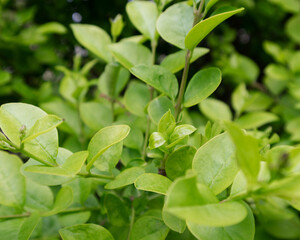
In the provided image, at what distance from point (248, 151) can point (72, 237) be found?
0.35 m

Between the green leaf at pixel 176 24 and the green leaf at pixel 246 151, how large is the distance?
0.30 m

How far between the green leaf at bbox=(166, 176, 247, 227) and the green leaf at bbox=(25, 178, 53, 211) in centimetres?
41

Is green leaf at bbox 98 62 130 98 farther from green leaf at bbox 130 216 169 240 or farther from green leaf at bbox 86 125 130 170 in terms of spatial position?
green leaf at bbox 130 216 169 240

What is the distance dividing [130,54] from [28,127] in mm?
311

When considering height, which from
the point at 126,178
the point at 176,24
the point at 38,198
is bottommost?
the point at 38,198

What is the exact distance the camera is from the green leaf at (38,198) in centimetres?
69

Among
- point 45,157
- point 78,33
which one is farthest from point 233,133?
point 78,33

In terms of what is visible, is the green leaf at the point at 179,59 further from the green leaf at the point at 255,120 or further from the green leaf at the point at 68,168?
the green leaf at the point at 255,120

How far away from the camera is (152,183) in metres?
0.52

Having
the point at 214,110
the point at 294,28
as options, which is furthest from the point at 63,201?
the point at 294,28

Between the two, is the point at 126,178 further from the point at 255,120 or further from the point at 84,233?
the point at 255,120

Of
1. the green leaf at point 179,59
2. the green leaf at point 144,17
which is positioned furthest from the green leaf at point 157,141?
the green leaf at point 144,17

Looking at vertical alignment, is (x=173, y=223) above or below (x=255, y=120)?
above

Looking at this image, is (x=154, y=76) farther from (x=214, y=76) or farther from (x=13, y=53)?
(x=13, y=53)
